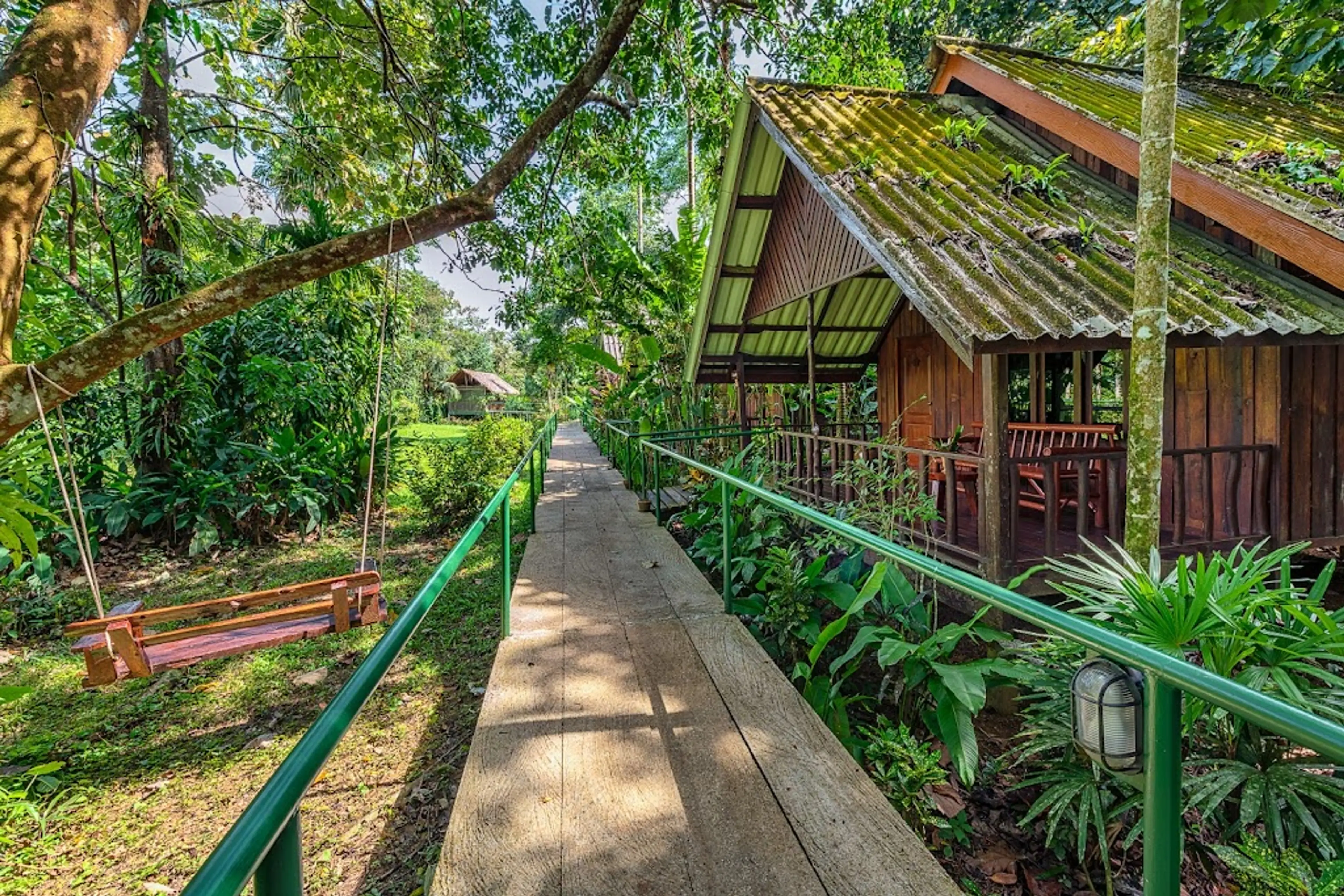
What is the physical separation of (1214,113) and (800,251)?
173 inches

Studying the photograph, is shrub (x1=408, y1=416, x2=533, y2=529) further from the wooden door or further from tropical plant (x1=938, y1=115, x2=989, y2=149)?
tropical plant (x1=938, y1=115, x2=989, y2=149)

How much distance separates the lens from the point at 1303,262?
12.6 ft

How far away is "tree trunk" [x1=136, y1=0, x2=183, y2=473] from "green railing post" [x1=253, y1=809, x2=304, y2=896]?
Answer: 6.10 metres

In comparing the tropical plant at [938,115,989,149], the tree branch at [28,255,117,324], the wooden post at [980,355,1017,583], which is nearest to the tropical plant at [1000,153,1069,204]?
the tropical plant at [938,115,989,149]

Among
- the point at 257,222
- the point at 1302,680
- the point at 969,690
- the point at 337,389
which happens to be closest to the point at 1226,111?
the point at 1302,680

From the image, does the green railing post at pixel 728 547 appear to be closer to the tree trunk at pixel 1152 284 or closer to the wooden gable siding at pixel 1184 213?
the tree trunk at pixel 1152 284

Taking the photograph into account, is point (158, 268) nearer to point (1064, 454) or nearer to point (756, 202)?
point (756, 202)

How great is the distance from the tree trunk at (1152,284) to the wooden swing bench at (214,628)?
4191 millimetres

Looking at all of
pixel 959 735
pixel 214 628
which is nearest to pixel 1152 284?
pixel 959 735

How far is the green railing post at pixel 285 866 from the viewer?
33.9 inches

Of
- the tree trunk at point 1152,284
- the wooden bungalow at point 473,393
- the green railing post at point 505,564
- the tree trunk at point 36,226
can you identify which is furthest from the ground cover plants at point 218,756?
the wooden bungalow at point 473,393

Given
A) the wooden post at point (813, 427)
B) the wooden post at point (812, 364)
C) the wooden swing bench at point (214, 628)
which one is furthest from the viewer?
the wooden post at point (812, 364)

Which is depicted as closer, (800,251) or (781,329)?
(800,251)

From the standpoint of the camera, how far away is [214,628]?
119 inches
